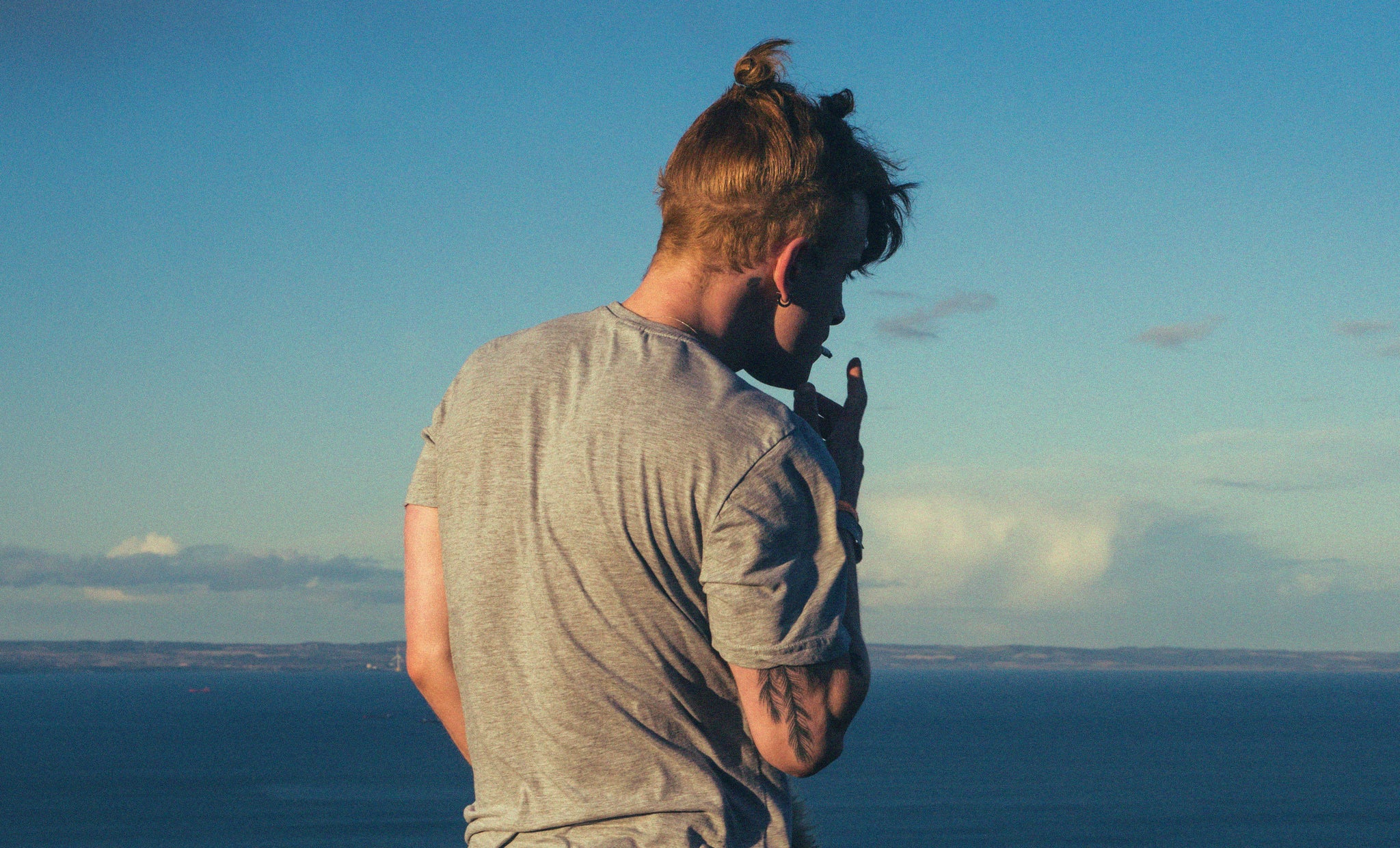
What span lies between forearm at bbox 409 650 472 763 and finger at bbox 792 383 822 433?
27.7 inches

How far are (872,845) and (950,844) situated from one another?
6.55 metres

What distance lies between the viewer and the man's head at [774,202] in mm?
1870

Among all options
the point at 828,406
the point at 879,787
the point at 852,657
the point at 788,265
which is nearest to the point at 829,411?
the point at 828,406

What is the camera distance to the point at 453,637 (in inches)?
77.3

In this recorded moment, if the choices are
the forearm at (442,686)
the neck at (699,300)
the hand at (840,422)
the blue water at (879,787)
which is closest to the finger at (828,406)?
the hand at (840,422)

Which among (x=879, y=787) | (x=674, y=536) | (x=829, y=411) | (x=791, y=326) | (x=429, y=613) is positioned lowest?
(x=879, y=787)

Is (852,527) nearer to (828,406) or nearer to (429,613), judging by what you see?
(828,406)

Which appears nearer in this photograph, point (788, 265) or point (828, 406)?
point (788, 265)

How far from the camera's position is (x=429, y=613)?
6.81 feet

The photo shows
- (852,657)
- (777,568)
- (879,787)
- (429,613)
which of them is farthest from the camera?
(879,787)

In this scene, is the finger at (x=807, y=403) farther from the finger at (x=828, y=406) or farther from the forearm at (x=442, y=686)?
the forearm at (x=442, y=686)

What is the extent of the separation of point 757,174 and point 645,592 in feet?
2.06

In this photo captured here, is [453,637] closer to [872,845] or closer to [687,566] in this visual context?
[687,566]

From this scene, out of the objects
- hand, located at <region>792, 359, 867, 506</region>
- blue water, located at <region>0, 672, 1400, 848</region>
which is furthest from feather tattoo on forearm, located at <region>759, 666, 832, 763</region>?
blue water, located at <region>0, 672, 1400, 848</region>
